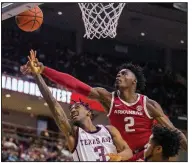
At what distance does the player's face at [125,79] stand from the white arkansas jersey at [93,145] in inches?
22.6

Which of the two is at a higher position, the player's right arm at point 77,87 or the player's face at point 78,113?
the player's right arm at point 77,87

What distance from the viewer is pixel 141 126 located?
15.8 ft

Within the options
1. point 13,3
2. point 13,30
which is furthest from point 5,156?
point 13,3

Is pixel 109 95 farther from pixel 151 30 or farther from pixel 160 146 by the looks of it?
pixel 151 30

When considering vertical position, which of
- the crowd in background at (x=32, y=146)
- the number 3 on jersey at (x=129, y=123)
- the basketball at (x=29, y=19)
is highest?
the basketball at (x=29, y=19)

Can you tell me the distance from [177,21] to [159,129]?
9865 mm

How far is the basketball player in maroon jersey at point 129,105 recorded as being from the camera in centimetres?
478

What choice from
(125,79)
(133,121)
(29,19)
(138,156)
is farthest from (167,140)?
(29,19)

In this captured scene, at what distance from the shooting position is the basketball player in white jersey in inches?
171

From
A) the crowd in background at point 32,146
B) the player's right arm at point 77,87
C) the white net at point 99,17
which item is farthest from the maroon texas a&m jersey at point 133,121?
the crowd in background at point 32,146

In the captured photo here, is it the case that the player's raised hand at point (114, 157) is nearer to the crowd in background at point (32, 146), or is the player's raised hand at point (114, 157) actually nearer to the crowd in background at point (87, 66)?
the crowd in background at point (32, 146)

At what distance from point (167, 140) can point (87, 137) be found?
2.39 feet

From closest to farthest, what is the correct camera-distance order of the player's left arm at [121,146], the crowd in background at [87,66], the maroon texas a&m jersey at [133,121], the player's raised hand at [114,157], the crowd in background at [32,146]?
1. the player's raised hand at [114,157]
2. the player's left arm at [121,146]
3. the maroon texas a&m jersey at [133,121]
4. the crowd in background at [32,146]
5. the crowd in background at [87,66]

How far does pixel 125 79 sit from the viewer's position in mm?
4949
